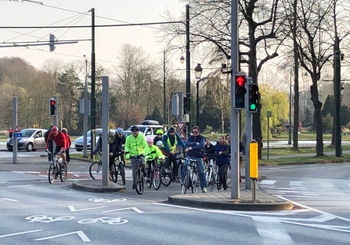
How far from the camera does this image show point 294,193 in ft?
63.3

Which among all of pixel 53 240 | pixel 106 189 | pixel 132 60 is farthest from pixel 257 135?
pixel 132 60

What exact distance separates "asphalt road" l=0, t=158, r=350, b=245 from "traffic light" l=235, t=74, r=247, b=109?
263 cm

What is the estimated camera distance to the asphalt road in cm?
1020

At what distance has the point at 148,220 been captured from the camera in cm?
1222

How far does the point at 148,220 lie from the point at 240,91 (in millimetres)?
4288

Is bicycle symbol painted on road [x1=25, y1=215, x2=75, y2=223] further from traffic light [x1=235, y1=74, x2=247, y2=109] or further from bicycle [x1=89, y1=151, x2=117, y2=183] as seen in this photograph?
bicycle [x1=89, y1=151, x2=117, y2=183]

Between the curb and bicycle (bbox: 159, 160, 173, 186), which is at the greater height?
bicycle (bbox: 159, 160, 173, 186)

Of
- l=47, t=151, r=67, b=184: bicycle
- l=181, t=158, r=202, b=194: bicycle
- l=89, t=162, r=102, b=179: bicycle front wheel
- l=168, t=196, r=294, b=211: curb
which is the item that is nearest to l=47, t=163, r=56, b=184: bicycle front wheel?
l=47, t=151, r=67, b=184: bicycle

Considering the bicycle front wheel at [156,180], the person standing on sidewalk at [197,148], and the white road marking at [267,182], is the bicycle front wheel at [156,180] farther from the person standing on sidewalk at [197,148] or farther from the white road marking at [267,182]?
the white road marking at [267,182]

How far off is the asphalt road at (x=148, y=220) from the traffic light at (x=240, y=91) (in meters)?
2.63

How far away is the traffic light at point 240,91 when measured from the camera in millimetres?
14930

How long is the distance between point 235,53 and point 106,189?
18.2 feet

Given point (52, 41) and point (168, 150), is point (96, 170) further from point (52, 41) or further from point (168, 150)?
point (52, 41)

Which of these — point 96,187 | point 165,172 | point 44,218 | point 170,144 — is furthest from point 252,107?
point 44,218
